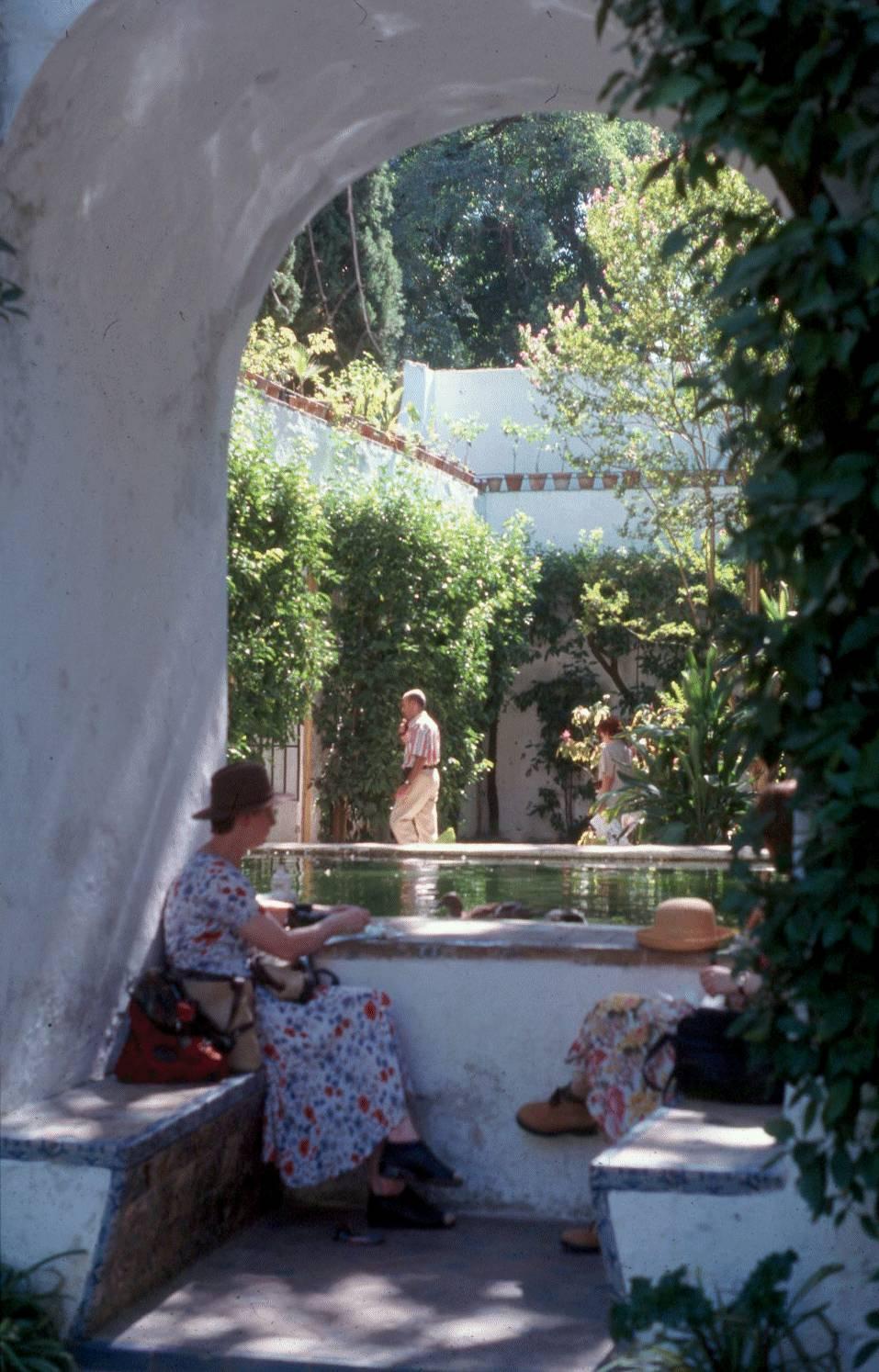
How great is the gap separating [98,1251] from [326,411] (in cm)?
1093

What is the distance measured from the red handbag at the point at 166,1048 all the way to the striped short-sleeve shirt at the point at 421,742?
23.9 feet

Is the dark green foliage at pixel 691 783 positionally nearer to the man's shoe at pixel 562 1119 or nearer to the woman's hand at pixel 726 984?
the man's shoe at pixel 562 1119

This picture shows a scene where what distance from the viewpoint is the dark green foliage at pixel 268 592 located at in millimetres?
11359

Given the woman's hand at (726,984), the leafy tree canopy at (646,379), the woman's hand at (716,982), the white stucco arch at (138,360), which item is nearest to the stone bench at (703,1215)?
the woman's hand at (726,984)

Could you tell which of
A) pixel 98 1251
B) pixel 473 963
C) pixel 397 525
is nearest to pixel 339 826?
pixel 397 525

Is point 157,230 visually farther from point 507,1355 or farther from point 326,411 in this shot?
point 326,411

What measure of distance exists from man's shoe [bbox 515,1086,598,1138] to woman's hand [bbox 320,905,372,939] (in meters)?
0.74

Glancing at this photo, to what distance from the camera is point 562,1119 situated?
497 cm

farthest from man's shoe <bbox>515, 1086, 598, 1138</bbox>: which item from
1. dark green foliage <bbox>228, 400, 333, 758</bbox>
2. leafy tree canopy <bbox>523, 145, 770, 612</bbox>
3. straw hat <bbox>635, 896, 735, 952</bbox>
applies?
leafy tree canopy <bbox>523, 145, 770, 612</bbox>

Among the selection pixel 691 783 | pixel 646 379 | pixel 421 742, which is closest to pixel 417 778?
pixel 421 742

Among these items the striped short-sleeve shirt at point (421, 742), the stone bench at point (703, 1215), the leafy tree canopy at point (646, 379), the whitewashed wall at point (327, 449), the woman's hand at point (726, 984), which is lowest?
the stone bench at point (703, 1215)

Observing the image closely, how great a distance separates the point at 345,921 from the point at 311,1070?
472mm

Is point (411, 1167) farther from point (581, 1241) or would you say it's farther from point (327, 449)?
point (327, 449)

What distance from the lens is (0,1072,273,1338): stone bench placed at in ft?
13.0
